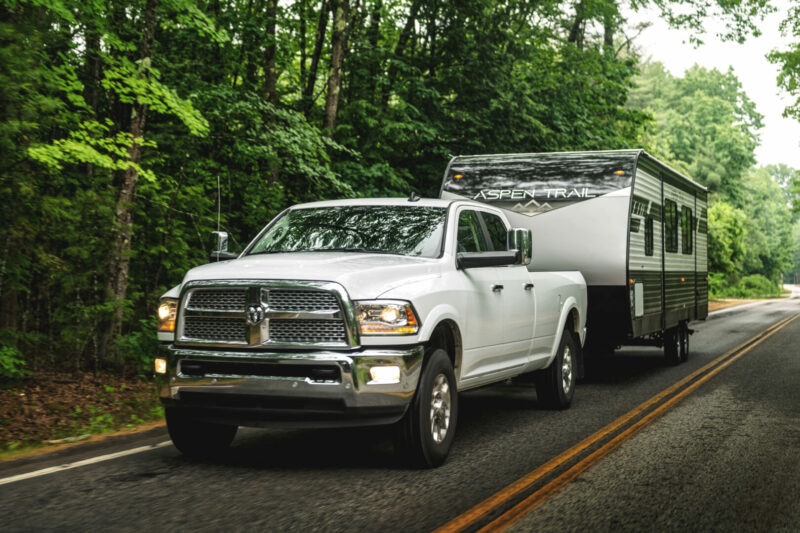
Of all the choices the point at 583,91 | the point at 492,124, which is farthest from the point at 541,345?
the point at 583,91

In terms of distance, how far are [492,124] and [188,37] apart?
7707 millimetres

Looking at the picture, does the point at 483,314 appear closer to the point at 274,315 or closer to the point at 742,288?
the point at 274,315

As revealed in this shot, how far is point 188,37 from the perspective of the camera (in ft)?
48.2

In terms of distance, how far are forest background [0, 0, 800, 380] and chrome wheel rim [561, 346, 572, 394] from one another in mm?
4347

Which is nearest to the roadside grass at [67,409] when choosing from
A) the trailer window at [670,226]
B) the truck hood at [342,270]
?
the truck hood at [342,270]

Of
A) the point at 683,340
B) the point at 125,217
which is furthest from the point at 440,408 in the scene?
the point at 683,340

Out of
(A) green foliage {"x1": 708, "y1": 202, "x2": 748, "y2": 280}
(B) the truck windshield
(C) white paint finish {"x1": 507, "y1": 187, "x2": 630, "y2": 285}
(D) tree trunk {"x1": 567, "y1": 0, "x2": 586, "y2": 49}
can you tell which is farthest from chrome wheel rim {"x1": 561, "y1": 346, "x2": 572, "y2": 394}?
(A) green foliage {"x1": 708, "y1": 202, "x2": 748, "y2": 280}

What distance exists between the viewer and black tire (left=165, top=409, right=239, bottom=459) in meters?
6.79

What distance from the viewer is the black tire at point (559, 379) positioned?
9461 mm

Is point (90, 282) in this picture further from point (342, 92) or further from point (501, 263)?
point (342, 92)

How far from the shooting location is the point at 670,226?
14.0 meters

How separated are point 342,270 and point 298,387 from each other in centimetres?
92

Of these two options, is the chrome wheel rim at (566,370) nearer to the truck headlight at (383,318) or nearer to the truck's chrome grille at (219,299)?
the truck headlight at (383,318)

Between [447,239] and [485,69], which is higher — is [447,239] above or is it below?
below
